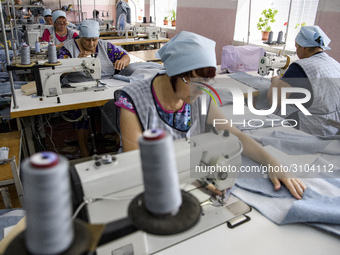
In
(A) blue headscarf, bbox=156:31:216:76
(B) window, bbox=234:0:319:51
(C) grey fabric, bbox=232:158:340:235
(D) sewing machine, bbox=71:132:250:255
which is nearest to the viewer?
(D) sewing machine, bbox=71:132:250:255

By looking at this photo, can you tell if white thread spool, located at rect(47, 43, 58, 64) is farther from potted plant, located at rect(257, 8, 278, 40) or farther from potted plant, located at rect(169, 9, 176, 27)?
potted plant, located at rect(169, 9, 176, 27)

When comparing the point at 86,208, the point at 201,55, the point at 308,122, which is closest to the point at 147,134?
the point at 86,208

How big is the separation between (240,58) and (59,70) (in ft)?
7.28

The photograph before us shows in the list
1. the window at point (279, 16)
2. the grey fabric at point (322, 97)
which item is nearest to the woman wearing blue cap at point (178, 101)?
the grey fabric at point (322, 97)

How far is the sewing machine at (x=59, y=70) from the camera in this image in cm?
238

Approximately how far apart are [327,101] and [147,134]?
2.06m

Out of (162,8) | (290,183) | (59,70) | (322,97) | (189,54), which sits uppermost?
(162,8)

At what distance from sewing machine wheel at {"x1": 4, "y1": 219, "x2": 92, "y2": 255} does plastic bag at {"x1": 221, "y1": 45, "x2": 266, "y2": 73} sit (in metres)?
→ 3.35

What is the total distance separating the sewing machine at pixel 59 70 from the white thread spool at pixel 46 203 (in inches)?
83.2

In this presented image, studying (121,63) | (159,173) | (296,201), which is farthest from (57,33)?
(159,173)

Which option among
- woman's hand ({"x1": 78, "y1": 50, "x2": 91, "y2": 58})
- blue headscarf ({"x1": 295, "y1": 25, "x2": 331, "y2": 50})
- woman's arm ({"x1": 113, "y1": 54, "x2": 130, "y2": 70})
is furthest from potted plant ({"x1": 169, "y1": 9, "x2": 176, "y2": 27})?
blue headscarf ({"x1": 295, "y1": 25, "x2": 331, "y2": 50})

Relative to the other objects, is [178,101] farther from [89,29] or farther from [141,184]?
[89,29]

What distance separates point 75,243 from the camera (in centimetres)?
49

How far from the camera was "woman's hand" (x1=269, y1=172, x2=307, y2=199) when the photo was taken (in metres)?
1.18
